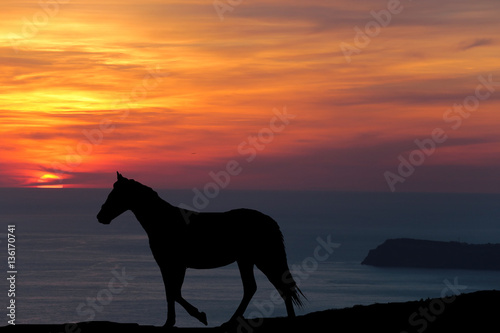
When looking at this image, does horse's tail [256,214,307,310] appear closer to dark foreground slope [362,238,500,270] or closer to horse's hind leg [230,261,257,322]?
horse's hind leg [230,261,257,322]

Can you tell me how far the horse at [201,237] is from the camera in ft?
44.6

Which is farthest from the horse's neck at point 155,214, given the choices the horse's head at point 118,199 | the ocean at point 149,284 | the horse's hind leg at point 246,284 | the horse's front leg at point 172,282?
the ocean at point 149,284

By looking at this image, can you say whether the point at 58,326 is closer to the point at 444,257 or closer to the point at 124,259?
the point at 124,259

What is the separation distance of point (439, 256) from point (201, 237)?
18146cm

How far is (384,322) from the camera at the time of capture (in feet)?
46.4

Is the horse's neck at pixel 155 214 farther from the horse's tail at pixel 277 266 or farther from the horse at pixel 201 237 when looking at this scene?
the horse's tail at pixel 277 266

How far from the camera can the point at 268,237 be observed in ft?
44.7

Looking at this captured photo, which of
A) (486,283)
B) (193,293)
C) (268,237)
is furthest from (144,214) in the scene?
(486,283)

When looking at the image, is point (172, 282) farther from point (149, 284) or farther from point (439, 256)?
point (439, 256)

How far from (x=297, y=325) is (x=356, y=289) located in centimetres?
12401

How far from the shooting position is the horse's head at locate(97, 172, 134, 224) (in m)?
13.6

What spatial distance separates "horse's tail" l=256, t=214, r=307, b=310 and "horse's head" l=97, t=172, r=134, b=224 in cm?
268

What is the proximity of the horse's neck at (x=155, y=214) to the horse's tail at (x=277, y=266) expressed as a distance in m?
1.79

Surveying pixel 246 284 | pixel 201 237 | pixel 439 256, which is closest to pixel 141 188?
pixel 201 237
